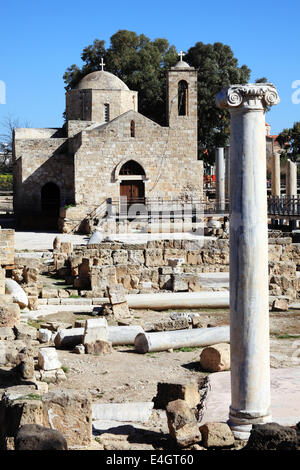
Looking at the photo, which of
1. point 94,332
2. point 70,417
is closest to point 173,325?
point 94,332

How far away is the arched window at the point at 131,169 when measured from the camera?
36.8m

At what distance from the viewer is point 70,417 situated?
264 inches

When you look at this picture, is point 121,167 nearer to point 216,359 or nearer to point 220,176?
point 220,176

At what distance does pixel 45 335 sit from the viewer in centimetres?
1141

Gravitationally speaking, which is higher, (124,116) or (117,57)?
(117,57)

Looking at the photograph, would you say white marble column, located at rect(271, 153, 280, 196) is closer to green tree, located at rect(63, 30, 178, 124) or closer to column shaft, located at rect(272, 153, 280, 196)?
column shaft, located at rect(272, 153, 280, 196)

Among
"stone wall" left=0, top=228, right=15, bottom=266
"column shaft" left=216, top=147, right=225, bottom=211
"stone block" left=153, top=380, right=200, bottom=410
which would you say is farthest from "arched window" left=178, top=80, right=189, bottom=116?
"stone block" left=153, top=380, right=200, bottom=410

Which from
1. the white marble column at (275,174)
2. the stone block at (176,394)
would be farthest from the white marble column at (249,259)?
the white marble column at (275,174)

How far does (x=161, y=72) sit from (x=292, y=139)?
17.9m

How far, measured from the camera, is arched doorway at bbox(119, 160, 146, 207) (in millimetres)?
36406

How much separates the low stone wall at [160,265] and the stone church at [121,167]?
1411 cm

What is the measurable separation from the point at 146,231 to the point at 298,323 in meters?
17.0

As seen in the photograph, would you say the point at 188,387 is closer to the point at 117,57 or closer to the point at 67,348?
the point at 67,348
